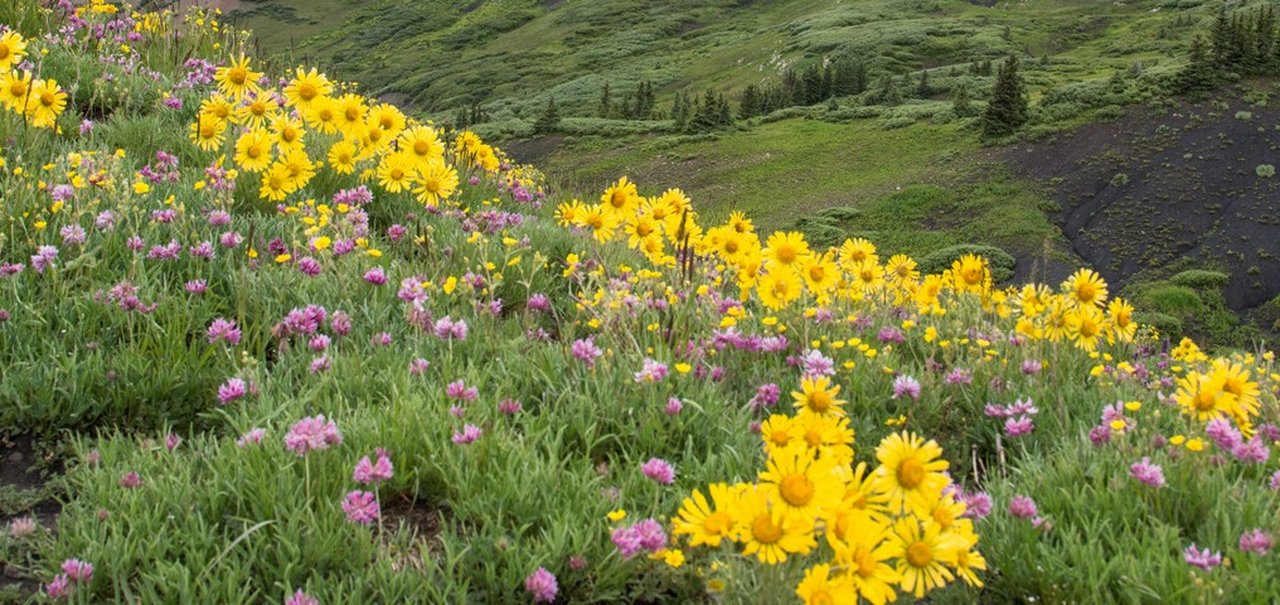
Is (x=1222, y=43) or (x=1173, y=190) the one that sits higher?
(x=1222, y=43)

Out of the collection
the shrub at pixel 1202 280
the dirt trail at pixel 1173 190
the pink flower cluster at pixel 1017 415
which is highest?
the pink flower cluster at pixel 1017 415

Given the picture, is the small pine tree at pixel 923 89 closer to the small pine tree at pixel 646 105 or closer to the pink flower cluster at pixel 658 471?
the small pine tree at pixel 646 105

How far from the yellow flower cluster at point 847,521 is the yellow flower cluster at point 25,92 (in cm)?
480

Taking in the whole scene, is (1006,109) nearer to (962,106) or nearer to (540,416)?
(962,106)

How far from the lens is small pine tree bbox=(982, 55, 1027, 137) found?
2985 inches

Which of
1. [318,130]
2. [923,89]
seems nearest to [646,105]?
[923,89]

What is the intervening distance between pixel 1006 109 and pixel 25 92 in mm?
81997

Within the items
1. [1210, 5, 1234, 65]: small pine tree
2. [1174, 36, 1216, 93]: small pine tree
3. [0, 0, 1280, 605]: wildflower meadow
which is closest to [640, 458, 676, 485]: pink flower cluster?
[0, 0, 1280, 605]: wildflower meadow

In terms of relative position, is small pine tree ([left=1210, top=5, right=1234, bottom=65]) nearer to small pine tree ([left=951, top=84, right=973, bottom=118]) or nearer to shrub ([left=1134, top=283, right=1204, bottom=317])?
small pine tree ([left=951, top=84, right=973, bottom=118])

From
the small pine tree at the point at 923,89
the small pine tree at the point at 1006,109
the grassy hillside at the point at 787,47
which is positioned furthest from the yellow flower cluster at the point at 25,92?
the small pine tree at the point at 923,89

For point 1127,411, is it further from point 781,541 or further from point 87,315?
point 87,315

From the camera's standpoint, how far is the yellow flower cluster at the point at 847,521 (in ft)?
5.65

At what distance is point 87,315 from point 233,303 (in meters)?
0.58

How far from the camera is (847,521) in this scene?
5.68ft
